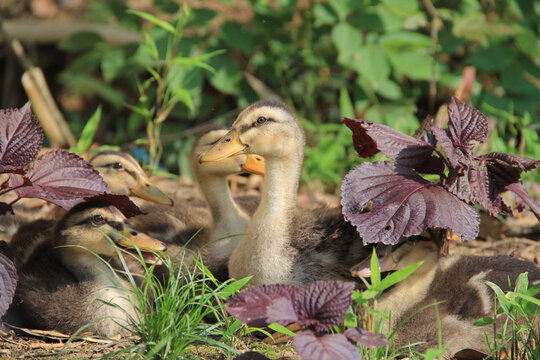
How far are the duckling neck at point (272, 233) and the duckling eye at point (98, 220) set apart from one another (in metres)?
0.67

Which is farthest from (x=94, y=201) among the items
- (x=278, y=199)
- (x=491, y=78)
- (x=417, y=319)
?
(x=491, y=78)

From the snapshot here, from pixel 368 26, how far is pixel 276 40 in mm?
995

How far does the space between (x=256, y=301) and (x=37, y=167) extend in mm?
1262

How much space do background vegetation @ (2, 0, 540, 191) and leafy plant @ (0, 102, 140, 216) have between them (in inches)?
60.7

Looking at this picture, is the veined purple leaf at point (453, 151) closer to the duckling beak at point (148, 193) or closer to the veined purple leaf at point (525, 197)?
the veined purple leaf at point (525, 197)

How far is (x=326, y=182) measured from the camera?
5.66 m

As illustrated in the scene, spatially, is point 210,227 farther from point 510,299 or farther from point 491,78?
point 491,78

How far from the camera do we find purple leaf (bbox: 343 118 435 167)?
2.96m

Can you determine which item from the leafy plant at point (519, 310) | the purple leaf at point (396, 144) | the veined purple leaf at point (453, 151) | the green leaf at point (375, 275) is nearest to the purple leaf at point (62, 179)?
the purple leaf at point (396, 144)

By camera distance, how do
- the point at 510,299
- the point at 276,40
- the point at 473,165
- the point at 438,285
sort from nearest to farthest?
the point at 510,299 → the point at 473,165 → the point at 438,285 → the point at 276,40

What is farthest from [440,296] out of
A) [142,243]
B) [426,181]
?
[142,243]

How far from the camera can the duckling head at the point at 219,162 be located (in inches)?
164

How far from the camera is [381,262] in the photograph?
3.02 metres

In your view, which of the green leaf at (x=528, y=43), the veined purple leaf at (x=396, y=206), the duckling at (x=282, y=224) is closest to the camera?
the veined purple leaf at (x=396, y=206)
